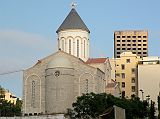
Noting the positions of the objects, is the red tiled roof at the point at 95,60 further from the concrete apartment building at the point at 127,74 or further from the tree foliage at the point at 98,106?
the tree foliage at the point at 98,106

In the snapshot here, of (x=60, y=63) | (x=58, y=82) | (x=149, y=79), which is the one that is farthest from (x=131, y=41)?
(x=58, y=82)

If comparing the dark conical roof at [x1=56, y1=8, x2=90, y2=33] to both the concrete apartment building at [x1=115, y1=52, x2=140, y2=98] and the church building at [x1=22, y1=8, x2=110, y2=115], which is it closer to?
the church building at [x1=22, y1=8, x2=110, y2=115]

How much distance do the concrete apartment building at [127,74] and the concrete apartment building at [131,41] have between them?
123ft

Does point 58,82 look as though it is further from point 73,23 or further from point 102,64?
point 73,23

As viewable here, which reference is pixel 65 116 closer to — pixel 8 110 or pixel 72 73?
pixel 72 73

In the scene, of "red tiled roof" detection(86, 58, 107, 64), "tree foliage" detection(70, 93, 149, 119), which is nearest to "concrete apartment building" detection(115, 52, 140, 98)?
"red tiled roof" detection(86, 58, 107, 64)

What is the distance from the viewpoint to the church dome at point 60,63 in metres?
70.3

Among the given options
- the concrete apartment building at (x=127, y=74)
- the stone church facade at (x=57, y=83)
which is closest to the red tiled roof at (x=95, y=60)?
the stone church facade at (x=57, y=83)

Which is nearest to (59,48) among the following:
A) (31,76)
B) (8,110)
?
(31,76)

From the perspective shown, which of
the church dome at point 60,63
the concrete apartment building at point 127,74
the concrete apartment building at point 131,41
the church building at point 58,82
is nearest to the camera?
the church building at point 58,82

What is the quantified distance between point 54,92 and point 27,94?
6654 millimetres

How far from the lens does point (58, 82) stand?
6838 cm

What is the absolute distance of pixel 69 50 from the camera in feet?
260

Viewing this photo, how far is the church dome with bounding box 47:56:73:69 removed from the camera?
70312 millimetres
